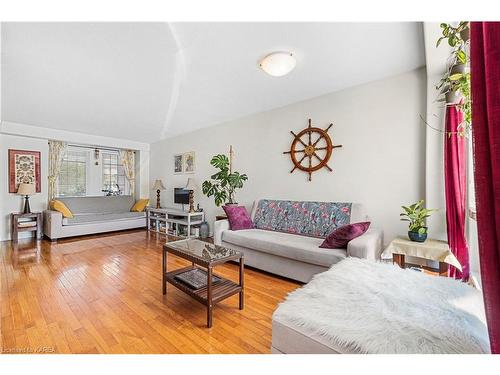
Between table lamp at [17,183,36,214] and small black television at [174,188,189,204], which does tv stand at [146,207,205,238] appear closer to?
small black television at [174,188,189,204]

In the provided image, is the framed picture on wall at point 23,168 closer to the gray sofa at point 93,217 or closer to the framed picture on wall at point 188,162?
the gray sofa at point 93,217

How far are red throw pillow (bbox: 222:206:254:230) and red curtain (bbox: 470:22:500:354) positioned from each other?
8.74ft

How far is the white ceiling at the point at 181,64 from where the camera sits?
1883 mm

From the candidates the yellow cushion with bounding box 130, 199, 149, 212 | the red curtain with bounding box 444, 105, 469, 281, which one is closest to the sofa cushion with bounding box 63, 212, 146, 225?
the yellow cushion with bounding box 130, 199, 149, 212

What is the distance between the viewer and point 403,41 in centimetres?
201

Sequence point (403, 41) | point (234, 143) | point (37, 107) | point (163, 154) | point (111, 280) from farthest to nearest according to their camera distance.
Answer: point (163, 154) → point (234, 143) → point (37, 107) → point (111, 280) → point (403, 41)

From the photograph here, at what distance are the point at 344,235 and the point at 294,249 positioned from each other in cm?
52

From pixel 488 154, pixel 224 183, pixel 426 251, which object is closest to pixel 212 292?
pixel 488 154

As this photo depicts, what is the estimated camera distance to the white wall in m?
2.55

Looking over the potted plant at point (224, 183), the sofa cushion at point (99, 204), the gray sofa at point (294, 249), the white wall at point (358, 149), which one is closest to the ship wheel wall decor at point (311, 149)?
the white wall at point (358, 149)

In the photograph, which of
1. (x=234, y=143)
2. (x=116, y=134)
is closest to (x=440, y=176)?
(x=234, y=143)

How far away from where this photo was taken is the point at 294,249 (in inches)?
93.6
